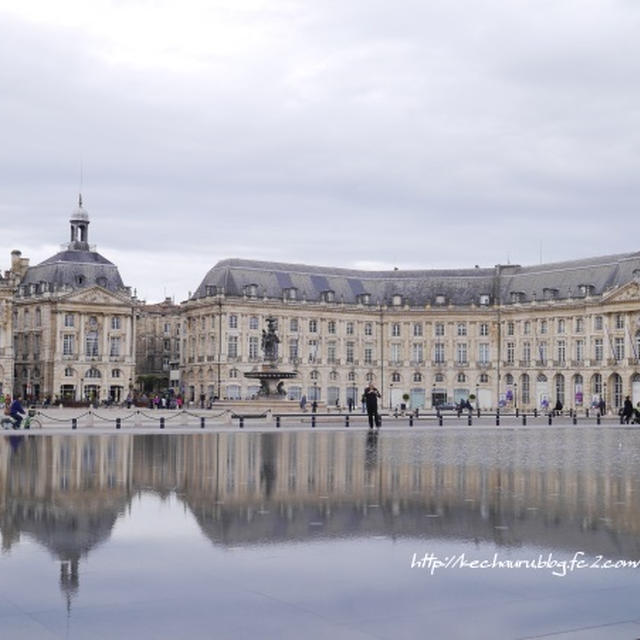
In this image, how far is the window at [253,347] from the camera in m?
111

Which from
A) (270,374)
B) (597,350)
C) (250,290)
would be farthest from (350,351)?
(270,374)

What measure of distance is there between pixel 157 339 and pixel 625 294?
62460mm

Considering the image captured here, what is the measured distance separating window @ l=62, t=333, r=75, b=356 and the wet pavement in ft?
285

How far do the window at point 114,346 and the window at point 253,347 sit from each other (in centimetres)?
1395

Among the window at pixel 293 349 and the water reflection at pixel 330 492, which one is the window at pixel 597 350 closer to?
the window at pixel 293 349

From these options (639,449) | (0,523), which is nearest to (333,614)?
(0,523)

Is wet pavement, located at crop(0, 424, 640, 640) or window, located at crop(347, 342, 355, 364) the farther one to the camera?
window, located at crop(347, 342, 355, 364)

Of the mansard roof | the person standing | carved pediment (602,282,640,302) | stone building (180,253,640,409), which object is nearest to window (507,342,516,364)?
stone building (180,253,640,409)

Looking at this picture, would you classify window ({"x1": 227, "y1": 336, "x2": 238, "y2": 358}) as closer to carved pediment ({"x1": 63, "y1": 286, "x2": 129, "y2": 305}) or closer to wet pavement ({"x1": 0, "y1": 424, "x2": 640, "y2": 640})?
carved pediment ({"x1": 63, "y1": 286, "x2": 129, "y2": 305})

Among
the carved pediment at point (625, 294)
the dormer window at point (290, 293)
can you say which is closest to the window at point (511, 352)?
the carved pediment at point (625, 294)

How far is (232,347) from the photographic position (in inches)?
4321

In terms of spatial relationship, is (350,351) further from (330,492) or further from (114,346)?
(330,492)

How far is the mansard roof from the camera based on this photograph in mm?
107188

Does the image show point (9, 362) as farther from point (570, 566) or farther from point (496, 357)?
point (570, 566)
